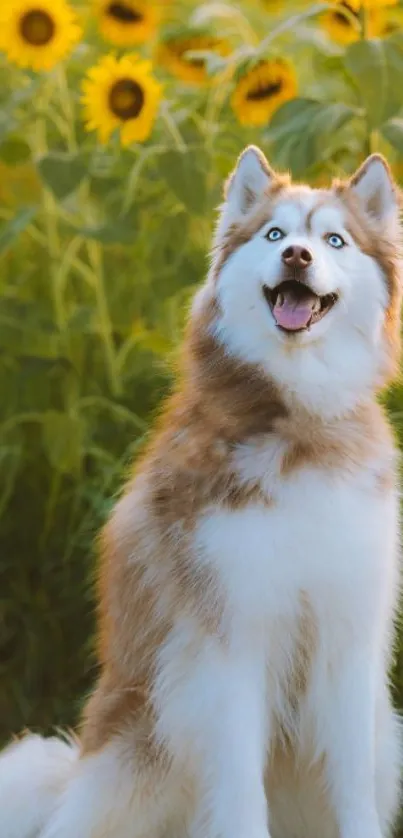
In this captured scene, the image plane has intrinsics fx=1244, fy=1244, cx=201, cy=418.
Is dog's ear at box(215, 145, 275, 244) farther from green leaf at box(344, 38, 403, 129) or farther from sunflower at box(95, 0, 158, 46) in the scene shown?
sunflower at box(95, 0, 158, 46)

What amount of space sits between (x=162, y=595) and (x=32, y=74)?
128 centimetres

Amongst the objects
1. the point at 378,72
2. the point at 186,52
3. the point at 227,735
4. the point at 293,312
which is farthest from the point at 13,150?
the point at 227,735

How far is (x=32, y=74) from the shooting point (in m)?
2.52

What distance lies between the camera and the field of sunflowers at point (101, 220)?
89.6 inches

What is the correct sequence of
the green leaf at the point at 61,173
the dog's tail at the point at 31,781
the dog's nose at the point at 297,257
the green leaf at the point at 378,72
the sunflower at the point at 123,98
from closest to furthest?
1. the dog's nose at the point at 297,257
2. the dog's tail at the point at 31,781
3. the green leaf at the point at 378,72
4. the sunflower at the point at 123,98
5. the green leaf at the point at 61,173

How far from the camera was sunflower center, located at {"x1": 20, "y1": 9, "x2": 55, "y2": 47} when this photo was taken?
2.28 meters

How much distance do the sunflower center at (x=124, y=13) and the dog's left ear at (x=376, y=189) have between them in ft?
2.77

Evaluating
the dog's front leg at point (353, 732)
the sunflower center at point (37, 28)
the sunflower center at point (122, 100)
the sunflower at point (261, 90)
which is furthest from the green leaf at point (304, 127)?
the dog's front leg at point (353, 732)

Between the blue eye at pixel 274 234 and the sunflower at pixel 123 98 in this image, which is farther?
the sunflower at pixel 123 98

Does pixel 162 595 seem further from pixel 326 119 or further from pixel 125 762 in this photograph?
pixel 326 119

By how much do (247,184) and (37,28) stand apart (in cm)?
77

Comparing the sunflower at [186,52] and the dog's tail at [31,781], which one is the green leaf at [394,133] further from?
the dog's tail at [31,781]

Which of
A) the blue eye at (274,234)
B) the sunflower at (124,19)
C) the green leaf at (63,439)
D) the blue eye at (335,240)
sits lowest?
the green leaf at (63,439)

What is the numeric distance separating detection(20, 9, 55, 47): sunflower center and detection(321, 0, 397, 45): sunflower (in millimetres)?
514
